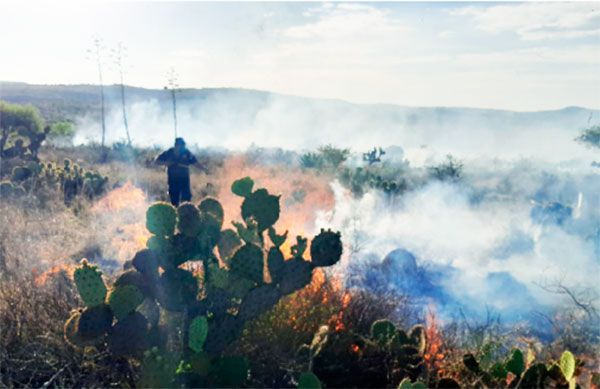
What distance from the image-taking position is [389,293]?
20.6ft

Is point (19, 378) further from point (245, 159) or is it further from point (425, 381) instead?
point (245, 159)

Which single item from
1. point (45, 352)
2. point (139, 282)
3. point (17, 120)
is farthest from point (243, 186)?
point (17, 120)

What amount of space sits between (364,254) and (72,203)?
7.01 metres

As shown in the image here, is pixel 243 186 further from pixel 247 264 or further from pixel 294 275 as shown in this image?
pixel 294 275

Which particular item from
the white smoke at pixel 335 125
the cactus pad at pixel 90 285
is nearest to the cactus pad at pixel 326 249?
the cactus pad at pixel 90 285

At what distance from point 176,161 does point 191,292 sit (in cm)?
585

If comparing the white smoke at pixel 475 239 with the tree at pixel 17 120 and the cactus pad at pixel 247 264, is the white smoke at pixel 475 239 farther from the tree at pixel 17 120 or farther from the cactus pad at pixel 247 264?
the tree at pixel 17 120

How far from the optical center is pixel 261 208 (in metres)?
4.90

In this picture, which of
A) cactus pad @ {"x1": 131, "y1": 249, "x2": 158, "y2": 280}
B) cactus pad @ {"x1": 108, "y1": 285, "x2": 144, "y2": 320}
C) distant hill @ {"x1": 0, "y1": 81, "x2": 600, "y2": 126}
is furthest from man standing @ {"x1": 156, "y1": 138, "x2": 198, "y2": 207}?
distant hill @ {"x1": 0, "y1": 81, "x2": 600, "y2": 126}

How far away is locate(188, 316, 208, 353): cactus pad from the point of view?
4.14m

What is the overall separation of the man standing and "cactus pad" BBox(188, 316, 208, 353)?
6032 mm

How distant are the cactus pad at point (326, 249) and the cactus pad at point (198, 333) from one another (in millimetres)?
1051

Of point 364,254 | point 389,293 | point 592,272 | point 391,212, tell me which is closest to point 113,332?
point 389,293

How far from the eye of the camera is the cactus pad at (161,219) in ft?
14.9
